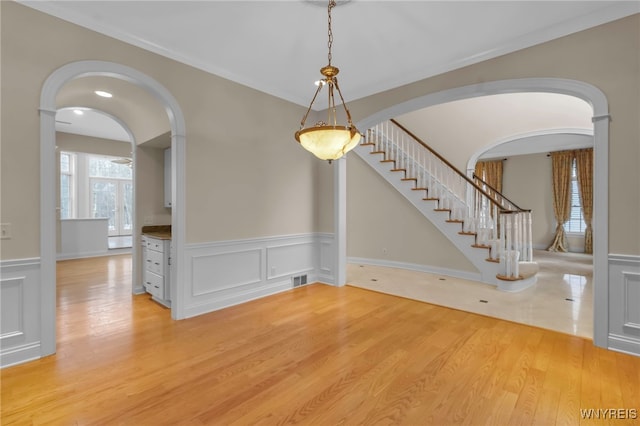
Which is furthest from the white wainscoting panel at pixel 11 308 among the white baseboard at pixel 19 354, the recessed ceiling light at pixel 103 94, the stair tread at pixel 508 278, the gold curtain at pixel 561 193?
the gold curtain at pixel 561 193

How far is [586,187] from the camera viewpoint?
8164mm

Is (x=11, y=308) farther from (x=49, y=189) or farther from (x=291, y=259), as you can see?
(x=291, y=259)

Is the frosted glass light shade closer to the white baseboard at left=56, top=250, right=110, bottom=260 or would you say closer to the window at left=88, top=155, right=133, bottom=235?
the white baseboard at left=56, top=250, right=110, bottom=260

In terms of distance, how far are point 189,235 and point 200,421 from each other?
214 cm

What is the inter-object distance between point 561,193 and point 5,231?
1144cm

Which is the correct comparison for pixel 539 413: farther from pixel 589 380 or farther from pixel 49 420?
pixel 49 420

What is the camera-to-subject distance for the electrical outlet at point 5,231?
2.38m

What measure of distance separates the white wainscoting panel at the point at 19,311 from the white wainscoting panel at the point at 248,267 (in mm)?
1273

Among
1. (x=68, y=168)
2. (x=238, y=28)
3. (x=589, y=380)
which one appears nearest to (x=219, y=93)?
(x=238, y=28)

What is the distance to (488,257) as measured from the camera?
510 centimetres

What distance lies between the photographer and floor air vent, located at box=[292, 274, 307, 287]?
188 inches

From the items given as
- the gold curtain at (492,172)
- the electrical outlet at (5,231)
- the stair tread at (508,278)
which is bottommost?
the stair tread at (508,278)

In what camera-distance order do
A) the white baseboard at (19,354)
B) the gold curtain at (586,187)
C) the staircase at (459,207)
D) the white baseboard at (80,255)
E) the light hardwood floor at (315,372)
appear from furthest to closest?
the gold curtain at (586,187), the white baseboard at (80,255), the staircase at (459,207), the white baseboard at (19,354), the light hardwood floor at (315,372)

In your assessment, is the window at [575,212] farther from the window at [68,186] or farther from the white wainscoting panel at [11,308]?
the window at [68,186]
